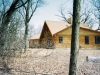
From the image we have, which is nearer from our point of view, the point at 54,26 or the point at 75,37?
the point at 75,37

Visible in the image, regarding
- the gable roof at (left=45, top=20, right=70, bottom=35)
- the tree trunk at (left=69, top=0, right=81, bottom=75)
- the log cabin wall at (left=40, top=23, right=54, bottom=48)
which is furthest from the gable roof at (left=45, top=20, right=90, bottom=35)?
the tree trunk at (left=69, top=0, right=81, bottom=75)

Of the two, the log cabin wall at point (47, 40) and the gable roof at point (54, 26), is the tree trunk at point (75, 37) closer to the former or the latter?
the log cabin wall at point (47, 40)

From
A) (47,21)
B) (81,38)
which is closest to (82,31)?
(81,38)

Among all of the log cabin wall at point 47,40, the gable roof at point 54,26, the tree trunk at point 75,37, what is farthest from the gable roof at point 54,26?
the tree trunk at point 75,37

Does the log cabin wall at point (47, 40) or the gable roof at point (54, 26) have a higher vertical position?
the gable roof at point (54, 26)

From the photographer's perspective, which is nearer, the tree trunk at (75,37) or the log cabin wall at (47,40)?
the tree trunk at (75,37)

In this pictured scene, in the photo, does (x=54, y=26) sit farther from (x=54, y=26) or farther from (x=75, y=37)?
(x=75, y=37)

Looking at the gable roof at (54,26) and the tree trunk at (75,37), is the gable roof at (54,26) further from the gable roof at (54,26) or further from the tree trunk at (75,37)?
the tree trunk at (75,37)

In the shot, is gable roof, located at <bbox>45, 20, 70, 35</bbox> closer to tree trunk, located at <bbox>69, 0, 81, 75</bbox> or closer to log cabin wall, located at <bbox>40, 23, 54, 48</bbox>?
log cabin wall, located at <bbox>40, 23, 54, 48</bbox>

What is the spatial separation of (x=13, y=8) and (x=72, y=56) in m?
8.76

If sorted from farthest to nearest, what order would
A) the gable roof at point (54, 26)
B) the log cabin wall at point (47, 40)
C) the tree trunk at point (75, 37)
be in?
1. the gable roof at point (54, 26)
2. the log cabin wall at point (47, 40)
3. the tree trunk at point (75, 37)

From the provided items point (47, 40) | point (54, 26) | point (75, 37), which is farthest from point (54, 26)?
point (75, 37)

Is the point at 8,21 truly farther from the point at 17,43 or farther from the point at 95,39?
the point at 95,39

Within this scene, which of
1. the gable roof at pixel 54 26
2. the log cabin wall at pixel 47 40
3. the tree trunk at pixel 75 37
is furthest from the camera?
the gable roof at pixel 54 26
